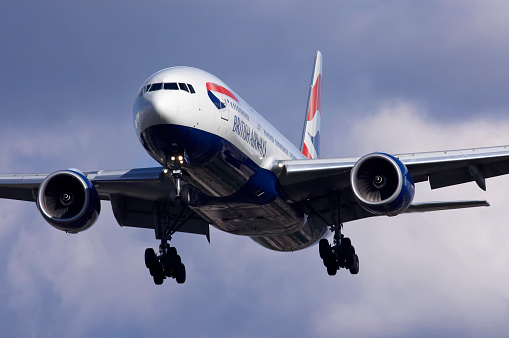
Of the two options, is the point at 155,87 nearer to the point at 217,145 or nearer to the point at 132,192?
the point at 217,145

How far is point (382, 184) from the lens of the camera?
34438 mm

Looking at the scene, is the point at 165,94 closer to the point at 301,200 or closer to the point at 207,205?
the point at 207,205

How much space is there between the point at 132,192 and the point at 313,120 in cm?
1802

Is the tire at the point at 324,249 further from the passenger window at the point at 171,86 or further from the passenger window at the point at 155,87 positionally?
the passenger window at the point at 155,87

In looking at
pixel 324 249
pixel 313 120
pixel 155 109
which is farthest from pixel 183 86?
pixel 313 120

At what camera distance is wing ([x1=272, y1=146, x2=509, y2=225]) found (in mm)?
34812

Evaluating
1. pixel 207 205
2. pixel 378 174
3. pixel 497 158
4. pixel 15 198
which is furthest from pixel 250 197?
pixel 15 198

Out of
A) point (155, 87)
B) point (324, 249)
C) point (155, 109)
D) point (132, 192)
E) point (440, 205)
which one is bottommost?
point (324, 249)

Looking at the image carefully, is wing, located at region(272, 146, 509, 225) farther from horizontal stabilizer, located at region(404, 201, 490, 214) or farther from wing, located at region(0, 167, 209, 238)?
wing, located at region(0, 167, 209, 238)

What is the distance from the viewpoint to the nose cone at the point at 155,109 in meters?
31.0

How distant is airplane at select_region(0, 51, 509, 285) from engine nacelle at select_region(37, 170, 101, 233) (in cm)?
3

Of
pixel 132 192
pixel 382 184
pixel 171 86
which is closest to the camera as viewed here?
pixel 171 86

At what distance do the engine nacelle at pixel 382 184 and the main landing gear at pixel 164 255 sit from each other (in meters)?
7.95

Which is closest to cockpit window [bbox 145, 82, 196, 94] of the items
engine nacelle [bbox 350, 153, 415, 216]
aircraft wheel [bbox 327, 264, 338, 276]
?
engine nacelle [bbox 350, 153, 415, 216]
